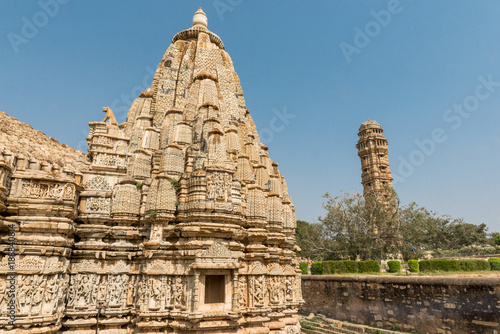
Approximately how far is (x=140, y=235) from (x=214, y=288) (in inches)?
132

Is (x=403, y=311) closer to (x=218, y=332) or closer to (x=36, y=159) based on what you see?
(x=218, y=332)

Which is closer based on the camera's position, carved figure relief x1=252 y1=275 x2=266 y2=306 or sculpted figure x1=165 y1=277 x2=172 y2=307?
sculpted figure x1=165 y1=277 x2=172 y2=307

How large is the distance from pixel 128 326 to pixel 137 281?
148 cm

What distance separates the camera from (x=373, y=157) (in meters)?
52.8

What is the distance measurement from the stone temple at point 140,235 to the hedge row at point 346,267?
56.8ft

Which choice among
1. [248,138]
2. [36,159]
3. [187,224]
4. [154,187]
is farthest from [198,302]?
[248,138]

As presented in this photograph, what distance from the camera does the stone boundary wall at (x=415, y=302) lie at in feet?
50.5

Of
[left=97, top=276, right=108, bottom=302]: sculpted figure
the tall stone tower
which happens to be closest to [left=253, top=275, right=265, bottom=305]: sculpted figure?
[left=97, top=276, right=108, bottom=302]: sculpted figure

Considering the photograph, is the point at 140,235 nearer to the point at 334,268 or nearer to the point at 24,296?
the point at 24,296

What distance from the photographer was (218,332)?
9.91 metres

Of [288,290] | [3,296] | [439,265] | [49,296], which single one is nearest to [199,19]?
[288,290]

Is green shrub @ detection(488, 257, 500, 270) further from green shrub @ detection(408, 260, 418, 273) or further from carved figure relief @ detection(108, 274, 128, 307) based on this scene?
carved figure relief @ detection(108, 274, 128, 307)

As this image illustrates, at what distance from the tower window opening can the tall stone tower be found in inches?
1778

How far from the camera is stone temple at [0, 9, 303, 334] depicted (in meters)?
9.32
